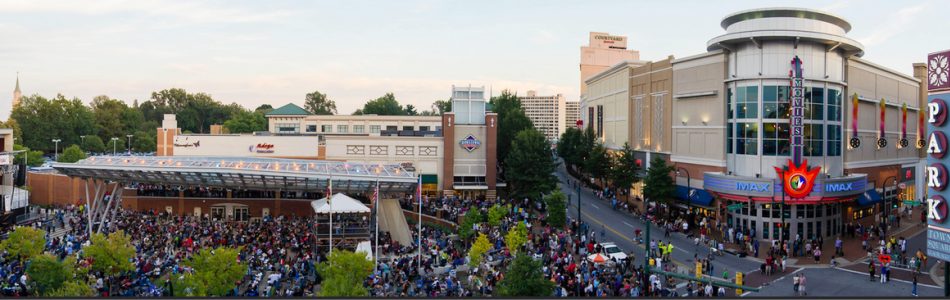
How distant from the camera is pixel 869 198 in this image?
49031 mm

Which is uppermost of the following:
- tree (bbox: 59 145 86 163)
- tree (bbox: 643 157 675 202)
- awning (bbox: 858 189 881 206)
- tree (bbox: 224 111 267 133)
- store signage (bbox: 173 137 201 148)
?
tree (bbox: 224 111 267 133)

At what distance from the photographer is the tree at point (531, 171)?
179ft

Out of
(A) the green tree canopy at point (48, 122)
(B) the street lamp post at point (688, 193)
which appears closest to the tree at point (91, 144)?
(A) the green tree canopy at point (48, 122)

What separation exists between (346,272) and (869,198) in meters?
41.0

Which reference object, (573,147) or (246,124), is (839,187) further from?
(246,124)

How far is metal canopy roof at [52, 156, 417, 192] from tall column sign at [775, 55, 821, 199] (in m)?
24.3

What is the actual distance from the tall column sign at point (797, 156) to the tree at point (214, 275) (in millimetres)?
33586

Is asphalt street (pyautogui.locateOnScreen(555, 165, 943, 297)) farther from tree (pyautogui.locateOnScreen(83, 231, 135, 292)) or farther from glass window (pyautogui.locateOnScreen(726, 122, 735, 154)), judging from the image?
tree (pyautogui.locateOnScreen(83, 231, 135, 292))

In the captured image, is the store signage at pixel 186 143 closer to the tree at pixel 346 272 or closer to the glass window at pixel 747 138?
the tree at pixel 346 272

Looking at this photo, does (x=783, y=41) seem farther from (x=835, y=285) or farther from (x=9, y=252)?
(x=9, y=252)

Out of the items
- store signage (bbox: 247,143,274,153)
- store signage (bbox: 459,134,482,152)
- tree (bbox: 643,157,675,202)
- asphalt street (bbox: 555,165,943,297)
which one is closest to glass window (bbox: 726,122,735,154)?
tree (bbox: 643,157,675,202)

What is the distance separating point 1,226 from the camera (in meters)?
46.6

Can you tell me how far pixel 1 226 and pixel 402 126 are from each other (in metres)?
45.6

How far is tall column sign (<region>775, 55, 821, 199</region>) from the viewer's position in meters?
43.0
